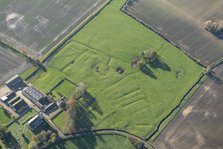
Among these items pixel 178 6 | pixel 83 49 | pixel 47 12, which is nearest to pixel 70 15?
pixel 47 12

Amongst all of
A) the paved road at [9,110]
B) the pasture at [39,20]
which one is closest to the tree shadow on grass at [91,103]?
the paved road at [9,110]

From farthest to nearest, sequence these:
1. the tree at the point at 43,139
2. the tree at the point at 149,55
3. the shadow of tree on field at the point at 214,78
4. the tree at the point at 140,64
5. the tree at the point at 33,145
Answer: the tree at the point at 149,55 < the tree at the point at 140,64 < the shadow of tree on field at the point at 214,78 < the tree at the point at 43,139 < the tree at the point at 33,145

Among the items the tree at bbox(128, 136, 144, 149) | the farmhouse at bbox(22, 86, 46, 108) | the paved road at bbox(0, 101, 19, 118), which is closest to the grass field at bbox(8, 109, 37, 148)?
the paved road at bbox(0, 101, 19, 118)

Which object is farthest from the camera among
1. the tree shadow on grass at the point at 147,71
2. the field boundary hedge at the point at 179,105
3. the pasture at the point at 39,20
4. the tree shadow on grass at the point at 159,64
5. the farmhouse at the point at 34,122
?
the pasture at the point at 39,20

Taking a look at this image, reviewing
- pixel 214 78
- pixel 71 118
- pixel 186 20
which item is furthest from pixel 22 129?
pixel 186 20

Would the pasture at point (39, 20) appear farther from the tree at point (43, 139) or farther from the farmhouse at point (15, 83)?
the tree at point (43, 139)

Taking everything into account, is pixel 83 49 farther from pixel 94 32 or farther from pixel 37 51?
pixel 37 51

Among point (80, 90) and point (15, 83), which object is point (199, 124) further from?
point (15, 83)
